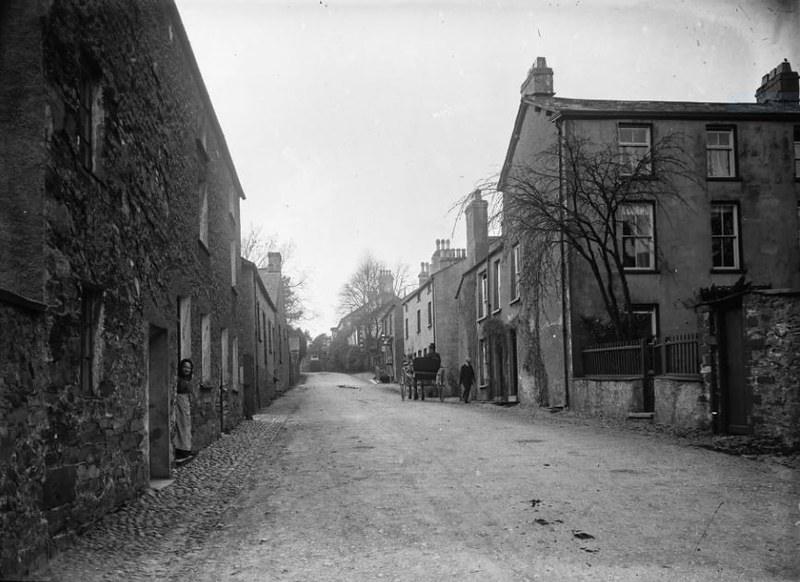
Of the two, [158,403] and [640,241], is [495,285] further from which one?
[158,403]

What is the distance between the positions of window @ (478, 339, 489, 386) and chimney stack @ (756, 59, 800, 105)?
13.1m

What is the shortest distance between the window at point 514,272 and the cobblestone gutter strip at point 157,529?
1550cm

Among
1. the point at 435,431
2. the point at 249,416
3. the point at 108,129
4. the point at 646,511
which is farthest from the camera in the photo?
the point at 249,416

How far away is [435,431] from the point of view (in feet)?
46.2

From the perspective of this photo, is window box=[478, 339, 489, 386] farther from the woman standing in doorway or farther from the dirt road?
the woman standing in doorway

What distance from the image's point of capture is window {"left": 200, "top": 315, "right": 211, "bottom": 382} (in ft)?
42.8

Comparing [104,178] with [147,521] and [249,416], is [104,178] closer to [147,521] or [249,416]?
[147,521]

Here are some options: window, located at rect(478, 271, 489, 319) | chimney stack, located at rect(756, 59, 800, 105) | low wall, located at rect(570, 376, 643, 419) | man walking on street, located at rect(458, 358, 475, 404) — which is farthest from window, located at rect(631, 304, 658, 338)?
window, located at rect(478, 271, 489, 319)

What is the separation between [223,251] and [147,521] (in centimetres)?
987

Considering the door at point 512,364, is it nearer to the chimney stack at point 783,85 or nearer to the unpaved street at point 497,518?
the chimney stack at point 783,85

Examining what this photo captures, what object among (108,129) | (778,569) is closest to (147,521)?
(108,129)

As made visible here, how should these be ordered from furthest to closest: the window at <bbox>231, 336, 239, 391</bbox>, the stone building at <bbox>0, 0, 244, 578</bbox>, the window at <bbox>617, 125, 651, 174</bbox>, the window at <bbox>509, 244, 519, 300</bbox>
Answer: the window at <bbox>509, 244, 519, 300</bbox>, the window at <bbox>617, 125, 651, 174</bbox>, the window at <bbox>231, 336, 239, 391</bbox>, the stone building at <bbox>0, 0, 244, 578</bbox>

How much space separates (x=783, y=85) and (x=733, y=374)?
51.6 feet

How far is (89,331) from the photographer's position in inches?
266
